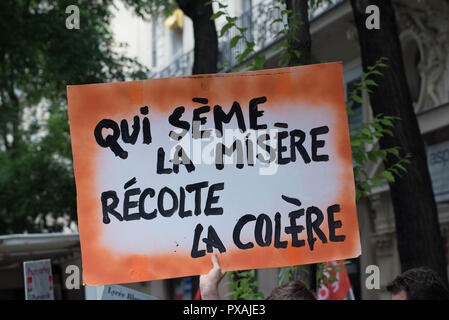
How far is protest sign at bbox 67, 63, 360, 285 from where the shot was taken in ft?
11.6

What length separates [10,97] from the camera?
63.9 feet

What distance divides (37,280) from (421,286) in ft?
20.9

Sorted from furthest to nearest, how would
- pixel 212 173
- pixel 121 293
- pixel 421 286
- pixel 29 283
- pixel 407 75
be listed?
1. pixel 407 75
2. pixel 29 283
3. pixel 121 293
4. pixel 212 173
5. pixel 421 286

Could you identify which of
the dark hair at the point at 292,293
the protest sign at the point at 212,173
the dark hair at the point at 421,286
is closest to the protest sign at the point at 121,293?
the protest sign at the point at 212,173

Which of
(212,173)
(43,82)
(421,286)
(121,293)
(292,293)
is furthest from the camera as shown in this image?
(43,82)

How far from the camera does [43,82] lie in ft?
45.6

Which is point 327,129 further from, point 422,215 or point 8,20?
point 8,20

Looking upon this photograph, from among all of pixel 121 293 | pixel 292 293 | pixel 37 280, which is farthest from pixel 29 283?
pixel 292 293

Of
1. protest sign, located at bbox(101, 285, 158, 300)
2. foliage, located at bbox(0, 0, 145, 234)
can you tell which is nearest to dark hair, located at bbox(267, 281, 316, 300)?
protest sign, located at bbox(101, 285, 158, 300)

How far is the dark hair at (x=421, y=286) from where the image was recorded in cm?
301

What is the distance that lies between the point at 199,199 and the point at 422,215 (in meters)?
3.40

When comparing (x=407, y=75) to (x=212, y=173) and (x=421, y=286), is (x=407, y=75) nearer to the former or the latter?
(x=212, y=173)

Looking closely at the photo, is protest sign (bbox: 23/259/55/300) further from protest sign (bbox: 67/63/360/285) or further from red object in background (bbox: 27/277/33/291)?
protest sign (bbox: 67/63/360/285)

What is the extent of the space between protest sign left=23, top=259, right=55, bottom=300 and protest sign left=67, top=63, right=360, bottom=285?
5216 mm
